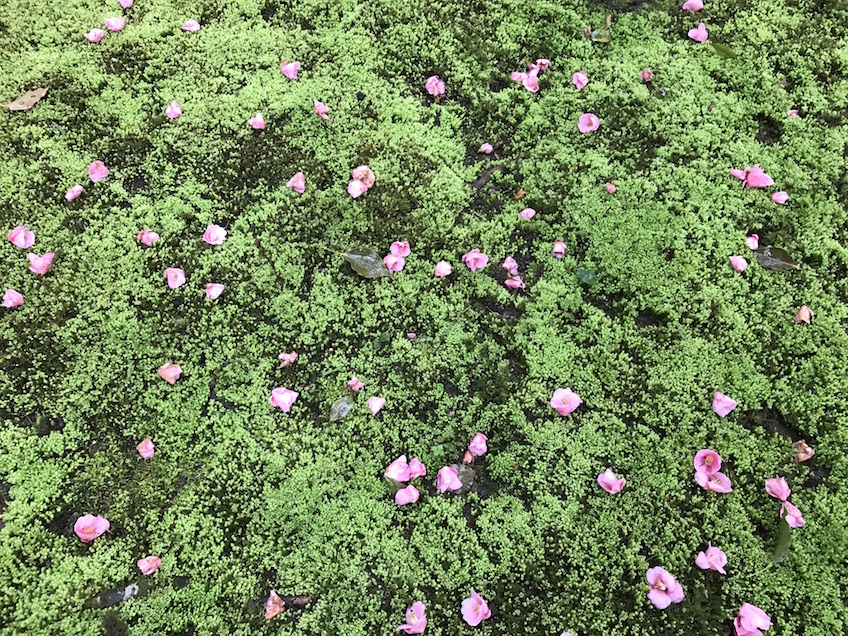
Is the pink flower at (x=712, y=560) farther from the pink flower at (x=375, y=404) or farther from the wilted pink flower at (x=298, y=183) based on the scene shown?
the wilted pink flower at (x=298, y=183)

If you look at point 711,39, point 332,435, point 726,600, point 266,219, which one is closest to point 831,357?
point 726,600

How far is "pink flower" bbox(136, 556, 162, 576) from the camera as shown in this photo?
2398 mm

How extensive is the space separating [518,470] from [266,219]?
1869 mm

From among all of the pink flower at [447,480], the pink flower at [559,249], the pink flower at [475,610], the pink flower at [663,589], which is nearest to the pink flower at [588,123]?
the pink flower at [559,249]

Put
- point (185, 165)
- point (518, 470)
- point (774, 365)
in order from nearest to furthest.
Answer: point (518, 470) → point (774, 365) → point (185, 165)

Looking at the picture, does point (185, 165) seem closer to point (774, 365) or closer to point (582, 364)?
point (582, 364)

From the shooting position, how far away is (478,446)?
2.58 m

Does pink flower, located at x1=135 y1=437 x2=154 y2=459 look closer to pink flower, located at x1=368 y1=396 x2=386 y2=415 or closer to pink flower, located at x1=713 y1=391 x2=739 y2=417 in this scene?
pink flower, located at x1=368 y1=396 x2=386 y2=415

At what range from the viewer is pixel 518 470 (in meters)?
2.58

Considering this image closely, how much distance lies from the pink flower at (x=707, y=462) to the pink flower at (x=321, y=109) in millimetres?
2706

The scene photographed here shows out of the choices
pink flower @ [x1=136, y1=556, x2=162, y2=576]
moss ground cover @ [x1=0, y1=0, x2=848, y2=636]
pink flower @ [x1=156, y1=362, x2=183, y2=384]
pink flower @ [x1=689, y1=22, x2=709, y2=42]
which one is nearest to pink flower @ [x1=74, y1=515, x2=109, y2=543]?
moss ground cover @ [x1=0, y1=0, x2=848, y2=636]

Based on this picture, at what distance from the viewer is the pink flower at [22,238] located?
3016 mm

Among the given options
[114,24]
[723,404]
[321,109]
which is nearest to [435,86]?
[321,109]

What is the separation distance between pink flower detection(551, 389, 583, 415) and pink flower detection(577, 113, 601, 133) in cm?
160
